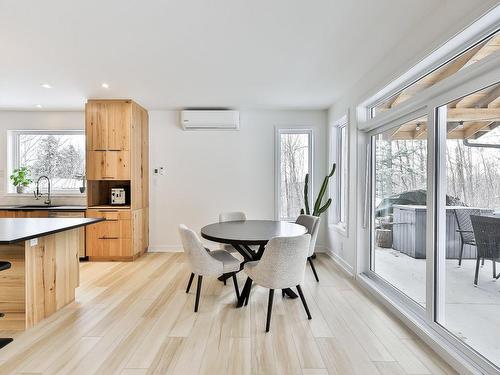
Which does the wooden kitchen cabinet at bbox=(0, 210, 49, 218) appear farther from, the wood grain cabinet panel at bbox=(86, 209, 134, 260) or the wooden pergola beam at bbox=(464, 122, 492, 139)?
the wooden pergola beam at bbox=(464, 122, 492, 139)

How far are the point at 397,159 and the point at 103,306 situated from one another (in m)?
3.37

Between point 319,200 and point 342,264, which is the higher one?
point 319,200

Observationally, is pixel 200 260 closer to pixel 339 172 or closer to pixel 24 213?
pixel 339 172

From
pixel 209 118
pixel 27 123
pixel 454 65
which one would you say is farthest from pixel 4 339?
pixel 27 123

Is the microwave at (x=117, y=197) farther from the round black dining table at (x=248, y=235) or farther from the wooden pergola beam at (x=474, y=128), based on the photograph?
the wooden pergola beam at (x=474, y=128)

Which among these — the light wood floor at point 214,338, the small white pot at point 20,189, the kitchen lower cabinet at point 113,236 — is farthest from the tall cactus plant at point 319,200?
the small white pot at point 20,189

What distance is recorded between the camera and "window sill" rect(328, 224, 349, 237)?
162 inches

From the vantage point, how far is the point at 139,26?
2.32m

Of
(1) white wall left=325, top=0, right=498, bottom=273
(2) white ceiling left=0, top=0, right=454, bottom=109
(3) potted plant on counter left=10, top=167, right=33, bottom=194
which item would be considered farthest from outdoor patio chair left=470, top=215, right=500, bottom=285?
(3) potted plant on counter left=10, top=167, right=33, bottom=194

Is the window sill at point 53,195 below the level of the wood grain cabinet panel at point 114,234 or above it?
above

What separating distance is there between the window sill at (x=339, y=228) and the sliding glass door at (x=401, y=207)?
0.62 metres

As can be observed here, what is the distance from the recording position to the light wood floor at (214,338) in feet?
6.16

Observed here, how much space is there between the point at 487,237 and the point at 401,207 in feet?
3.61

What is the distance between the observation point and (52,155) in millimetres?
5109
